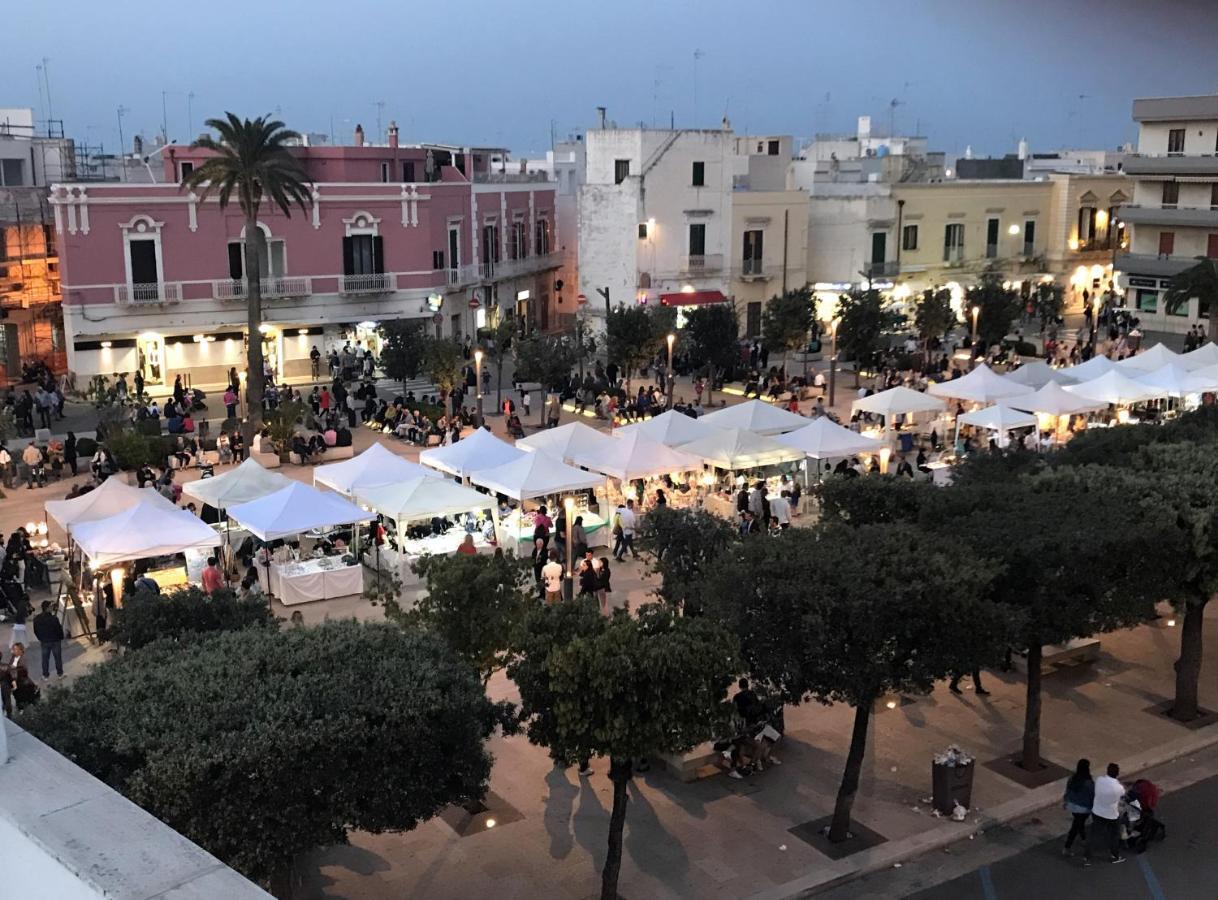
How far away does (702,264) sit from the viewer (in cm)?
4869

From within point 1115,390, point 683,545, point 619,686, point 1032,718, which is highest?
point 619,686

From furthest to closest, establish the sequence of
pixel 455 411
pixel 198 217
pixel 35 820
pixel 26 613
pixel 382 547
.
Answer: pixel 198 217, pixel 455 411, pixel 382 547, pixel 26 613, pixel 35 820

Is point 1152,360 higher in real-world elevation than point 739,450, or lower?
higher

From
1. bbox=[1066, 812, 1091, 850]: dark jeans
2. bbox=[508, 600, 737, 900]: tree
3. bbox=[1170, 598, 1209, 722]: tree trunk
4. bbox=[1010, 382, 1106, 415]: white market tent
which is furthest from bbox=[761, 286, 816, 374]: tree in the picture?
bbox=[508, 600, 737, 900]: tree

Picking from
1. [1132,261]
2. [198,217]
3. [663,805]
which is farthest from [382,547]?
[1132,261]

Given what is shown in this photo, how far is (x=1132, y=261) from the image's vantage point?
54406mm

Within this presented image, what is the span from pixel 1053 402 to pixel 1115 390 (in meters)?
2.26

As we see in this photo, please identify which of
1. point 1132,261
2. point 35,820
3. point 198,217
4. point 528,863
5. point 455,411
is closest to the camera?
point 35,820

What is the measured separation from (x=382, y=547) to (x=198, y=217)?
21851 millimetres

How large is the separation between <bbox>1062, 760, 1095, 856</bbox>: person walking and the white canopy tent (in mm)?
21374

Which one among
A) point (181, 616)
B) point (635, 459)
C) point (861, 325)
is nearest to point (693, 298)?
point (861, 325)

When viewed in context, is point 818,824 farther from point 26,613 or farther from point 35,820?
point 26,613

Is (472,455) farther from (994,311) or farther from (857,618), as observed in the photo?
(994,311)

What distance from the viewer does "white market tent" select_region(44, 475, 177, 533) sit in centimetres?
2073
